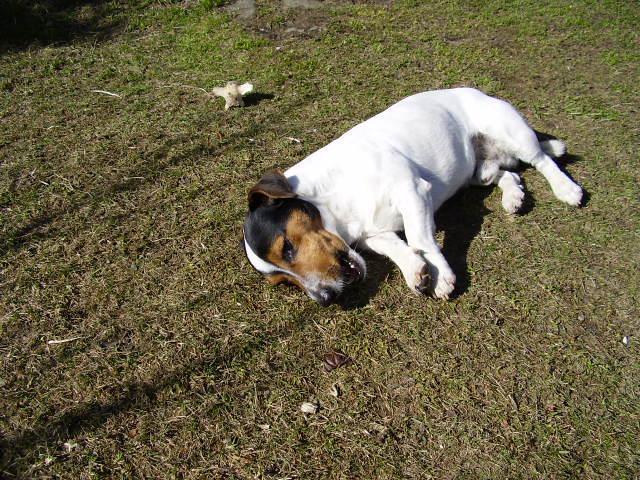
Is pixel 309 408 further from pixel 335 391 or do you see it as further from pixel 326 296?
pixel 326 296

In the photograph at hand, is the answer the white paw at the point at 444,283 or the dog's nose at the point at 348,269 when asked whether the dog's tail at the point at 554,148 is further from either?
the dog's nose at the point at 348,269

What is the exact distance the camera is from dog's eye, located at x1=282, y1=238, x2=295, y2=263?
127 inches

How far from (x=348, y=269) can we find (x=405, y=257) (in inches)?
17.5

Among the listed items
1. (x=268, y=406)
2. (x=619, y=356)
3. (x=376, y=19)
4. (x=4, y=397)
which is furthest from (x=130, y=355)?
(x=376, y=19)

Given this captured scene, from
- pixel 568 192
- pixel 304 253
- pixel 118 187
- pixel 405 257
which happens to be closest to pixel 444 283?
pixel 405 257

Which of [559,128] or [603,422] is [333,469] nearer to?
[603,422]

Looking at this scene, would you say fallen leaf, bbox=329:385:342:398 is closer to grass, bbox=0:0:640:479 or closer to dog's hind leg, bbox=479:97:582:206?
grass, bbox=0:0:640:479

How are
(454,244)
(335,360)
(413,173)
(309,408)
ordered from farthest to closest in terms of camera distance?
(454,244) → (413,173) → (335,360) → (309,408)

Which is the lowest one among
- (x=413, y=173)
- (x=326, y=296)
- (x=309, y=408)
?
(x=309, y=408)

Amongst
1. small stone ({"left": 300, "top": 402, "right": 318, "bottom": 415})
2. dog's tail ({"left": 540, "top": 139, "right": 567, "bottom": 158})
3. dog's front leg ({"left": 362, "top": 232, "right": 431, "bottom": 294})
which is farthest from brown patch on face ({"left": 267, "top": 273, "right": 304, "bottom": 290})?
dog's tail ({"left": 540, "top": 139, "right": 567, "bottom": 158})

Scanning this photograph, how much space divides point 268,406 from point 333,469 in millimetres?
533

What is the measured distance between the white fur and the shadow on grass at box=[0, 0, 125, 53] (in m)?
5.07

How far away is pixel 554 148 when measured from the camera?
4.50 meters

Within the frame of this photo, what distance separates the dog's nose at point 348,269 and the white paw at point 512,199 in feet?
4.83
